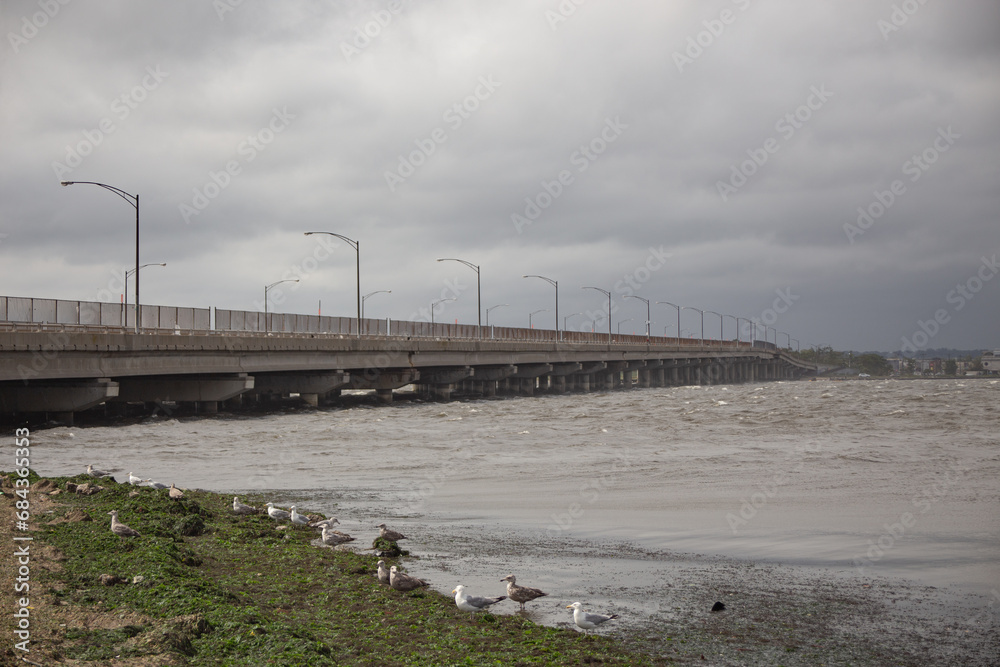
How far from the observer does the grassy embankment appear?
7871 millimetres

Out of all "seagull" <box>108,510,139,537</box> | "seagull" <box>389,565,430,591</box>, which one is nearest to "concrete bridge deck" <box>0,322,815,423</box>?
"seagull" <box>108,510,139,537</box>

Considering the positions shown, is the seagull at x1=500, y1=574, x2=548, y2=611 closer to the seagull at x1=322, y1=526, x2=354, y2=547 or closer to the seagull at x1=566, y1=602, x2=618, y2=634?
the seagull at x1=566, y1=602, x2=618, y2=634

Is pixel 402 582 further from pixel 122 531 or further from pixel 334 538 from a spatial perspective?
pixel 122 531

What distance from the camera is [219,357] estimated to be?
4778cm

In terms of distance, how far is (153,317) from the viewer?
2039 inches

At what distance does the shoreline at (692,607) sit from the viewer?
27.7ft

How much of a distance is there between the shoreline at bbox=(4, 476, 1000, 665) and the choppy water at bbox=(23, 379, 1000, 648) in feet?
0.74

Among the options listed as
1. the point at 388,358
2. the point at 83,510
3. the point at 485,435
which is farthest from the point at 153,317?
the point at 83,510

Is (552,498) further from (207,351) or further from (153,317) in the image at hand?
(153,317)

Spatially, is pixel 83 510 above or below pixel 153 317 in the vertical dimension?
below

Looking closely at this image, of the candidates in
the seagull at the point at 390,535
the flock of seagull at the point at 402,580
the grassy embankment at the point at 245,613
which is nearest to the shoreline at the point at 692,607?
the grassy embankment at the point at 245,613

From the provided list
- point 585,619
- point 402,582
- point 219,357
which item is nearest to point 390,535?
point 402,582

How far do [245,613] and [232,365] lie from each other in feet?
136

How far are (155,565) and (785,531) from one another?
988 centimetres
